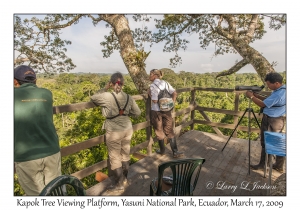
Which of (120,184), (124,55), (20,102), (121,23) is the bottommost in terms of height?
(120,184)

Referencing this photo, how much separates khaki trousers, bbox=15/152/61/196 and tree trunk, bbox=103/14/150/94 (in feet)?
12.4

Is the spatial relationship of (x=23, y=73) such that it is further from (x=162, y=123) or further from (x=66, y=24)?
(x=66, y=24)

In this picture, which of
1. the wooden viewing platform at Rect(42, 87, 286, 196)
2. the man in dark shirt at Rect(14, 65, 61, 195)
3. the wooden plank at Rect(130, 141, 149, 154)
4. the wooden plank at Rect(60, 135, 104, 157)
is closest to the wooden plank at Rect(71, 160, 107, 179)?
the wooden viewing platform at Rect(42, 87, 286, 196)

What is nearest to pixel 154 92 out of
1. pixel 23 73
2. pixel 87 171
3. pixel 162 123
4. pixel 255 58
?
pixel 162 123

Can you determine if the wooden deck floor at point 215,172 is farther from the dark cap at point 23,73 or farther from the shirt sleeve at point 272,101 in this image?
the dark cap at point 23,73

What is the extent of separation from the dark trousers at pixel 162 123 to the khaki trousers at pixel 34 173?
2224 mm

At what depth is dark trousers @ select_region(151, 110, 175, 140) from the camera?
3.81 meters

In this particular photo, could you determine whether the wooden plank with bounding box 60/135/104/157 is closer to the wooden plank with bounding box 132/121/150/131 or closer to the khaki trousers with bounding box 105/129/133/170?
the khaki trousers with bounding box 105/129/133/170

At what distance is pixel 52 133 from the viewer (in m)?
1.94

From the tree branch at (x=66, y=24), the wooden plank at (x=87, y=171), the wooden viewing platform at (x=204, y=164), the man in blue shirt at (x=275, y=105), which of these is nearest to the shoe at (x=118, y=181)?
the wooden viewing platform at (x=204, y=164)

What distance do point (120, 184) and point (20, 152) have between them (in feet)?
4.93
